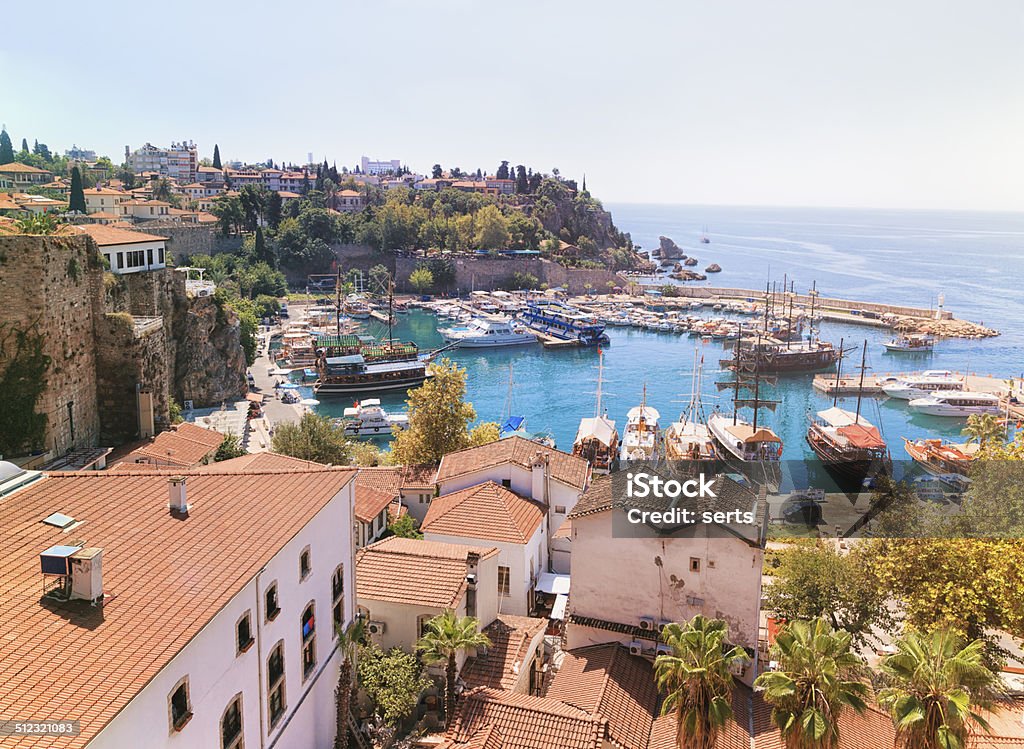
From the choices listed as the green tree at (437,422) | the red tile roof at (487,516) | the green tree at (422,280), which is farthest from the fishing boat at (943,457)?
the green tree at (422,280)

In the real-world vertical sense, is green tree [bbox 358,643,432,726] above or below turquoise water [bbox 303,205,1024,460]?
above

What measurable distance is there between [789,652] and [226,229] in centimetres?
9359

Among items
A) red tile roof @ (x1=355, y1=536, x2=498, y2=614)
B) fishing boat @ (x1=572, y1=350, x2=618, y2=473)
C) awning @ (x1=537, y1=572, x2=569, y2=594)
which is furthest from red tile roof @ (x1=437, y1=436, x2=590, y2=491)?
fishing boat @ (x1=572, y1=350, x2=618, y2=473)

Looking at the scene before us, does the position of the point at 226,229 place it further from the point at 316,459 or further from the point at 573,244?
the point at 316,459

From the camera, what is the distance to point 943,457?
39.2m

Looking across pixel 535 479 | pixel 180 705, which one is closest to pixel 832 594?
pixel 535 479

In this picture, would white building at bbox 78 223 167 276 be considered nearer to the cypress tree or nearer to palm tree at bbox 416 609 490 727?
palm tree at bbox 416 609 490 727

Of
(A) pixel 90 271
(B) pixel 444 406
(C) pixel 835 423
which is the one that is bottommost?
(C) pixel 835 423

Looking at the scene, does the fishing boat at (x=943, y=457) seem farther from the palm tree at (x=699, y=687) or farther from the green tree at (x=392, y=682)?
the green tree at (x=392, y=682)

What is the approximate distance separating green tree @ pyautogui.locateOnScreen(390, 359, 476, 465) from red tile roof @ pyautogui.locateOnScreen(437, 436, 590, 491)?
4.88 meters

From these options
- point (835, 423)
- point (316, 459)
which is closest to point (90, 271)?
point (316, 459)

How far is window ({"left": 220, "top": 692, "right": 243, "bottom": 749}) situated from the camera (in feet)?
33.2

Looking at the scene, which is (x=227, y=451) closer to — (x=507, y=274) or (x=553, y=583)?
(x=553, y=583)

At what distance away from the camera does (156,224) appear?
7081 centimetres
